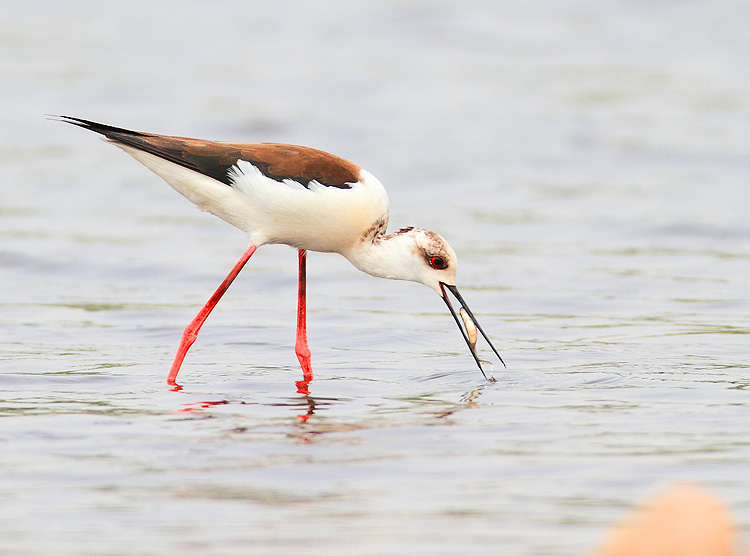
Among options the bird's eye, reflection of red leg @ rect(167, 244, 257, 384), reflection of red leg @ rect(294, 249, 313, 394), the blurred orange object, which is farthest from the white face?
the blurred orange object

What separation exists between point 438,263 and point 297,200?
100cm

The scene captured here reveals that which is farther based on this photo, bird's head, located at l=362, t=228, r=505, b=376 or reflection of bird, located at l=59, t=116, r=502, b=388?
bird's head, located at l=362, t=228, r=505, b=376

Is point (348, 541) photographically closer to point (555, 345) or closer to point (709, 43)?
point (555, 345)

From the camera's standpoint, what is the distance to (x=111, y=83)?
22.2 metres

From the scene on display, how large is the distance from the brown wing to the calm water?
126cm

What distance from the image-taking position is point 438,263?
856cm

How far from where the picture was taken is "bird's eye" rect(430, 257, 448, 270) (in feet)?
28.0

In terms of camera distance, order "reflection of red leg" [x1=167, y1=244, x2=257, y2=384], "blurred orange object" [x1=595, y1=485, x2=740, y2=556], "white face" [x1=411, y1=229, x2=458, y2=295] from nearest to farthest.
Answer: "blurred orange object" [x1=595, y1=485, x2=740, y2=556] → "reflection of red leg" [x1=167, y1=244, x2=257, y2=384] → "white face" [x1=411, y1=229, x2=458, y2=295]

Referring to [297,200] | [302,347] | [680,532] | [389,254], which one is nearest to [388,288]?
[302,347]

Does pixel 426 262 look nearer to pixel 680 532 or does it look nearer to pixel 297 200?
pixel 297 200

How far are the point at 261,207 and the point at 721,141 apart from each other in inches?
463

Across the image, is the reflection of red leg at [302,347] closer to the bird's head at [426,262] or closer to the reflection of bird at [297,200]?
the reflection of bird at [297,200]

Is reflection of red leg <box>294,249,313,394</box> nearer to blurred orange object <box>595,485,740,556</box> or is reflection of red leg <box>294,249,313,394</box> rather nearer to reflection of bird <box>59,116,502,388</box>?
reflection of bird <box>59,116,502,388</box>

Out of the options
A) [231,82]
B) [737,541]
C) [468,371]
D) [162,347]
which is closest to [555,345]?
[468,371]
